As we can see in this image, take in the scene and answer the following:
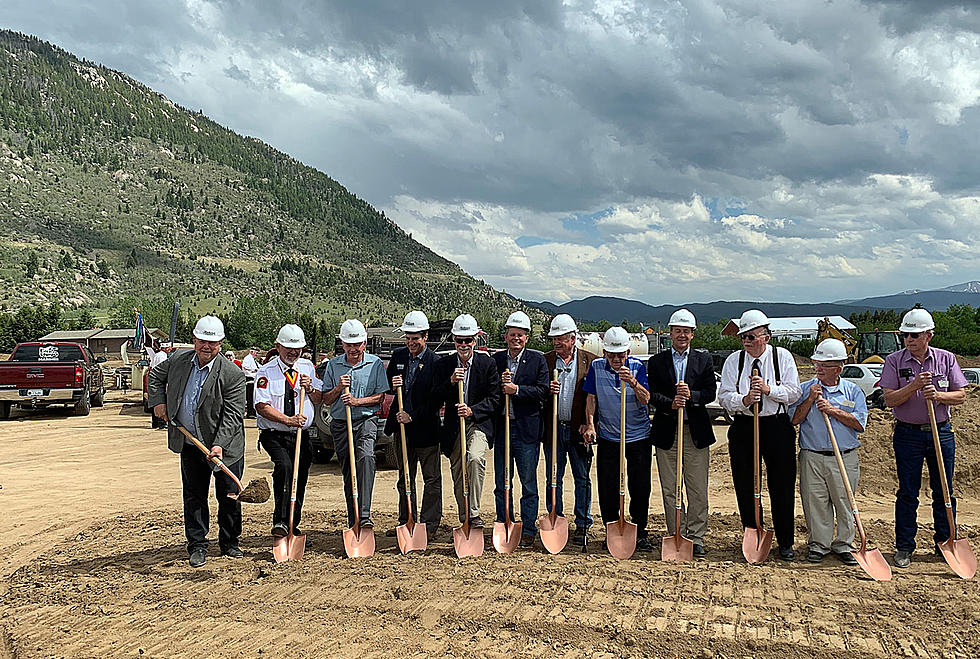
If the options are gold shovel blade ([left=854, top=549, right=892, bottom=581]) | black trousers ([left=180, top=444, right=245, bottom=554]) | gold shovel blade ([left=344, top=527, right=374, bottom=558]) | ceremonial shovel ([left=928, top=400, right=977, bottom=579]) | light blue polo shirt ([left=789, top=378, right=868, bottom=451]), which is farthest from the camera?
gold shovel blade ([left=344, top=527, right=374, bottom=558])

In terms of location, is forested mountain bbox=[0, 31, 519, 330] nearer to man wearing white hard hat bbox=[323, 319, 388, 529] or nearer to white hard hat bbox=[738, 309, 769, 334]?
man wearing white hard hat bbox=[323, 319, 388, 529]

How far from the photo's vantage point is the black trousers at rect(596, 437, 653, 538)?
7.02 metres

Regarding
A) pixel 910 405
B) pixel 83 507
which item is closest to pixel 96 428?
pixel 83 507

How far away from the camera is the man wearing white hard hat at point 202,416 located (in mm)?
6730

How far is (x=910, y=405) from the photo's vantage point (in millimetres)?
6656

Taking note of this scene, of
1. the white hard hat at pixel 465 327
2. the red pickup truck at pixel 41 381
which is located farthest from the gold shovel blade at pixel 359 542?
the red pickup truck at pixel 41 381

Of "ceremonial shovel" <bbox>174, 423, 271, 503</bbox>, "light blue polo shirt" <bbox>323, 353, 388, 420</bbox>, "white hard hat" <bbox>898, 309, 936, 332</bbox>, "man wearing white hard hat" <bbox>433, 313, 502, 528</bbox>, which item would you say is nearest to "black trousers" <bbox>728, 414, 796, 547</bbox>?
"white hard hat" <bbox>898, 309, 936, 332</bbox>

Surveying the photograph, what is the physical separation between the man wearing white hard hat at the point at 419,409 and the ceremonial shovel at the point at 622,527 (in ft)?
5.90

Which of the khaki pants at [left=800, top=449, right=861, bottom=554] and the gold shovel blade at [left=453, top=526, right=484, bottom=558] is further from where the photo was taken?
the gold shovel blade at [left=453, top=526, right=484, bottom=558]

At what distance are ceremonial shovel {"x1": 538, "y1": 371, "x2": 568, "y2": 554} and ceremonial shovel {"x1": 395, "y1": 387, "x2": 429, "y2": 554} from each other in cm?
111

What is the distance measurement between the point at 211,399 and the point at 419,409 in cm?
192

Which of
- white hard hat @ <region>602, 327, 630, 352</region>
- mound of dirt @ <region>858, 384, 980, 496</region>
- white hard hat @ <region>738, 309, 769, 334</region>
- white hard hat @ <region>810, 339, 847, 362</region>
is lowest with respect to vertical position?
mound of dirt @ <region>858, 384, 980, 496</region>

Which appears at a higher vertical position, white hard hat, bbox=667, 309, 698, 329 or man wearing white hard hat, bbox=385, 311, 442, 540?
white hard hat, bbox=667, 309, 698, 329

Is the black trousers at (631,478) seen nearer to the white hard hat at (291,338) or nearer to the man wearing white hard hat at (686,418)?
the man wearing white hard hat at (686,418)
